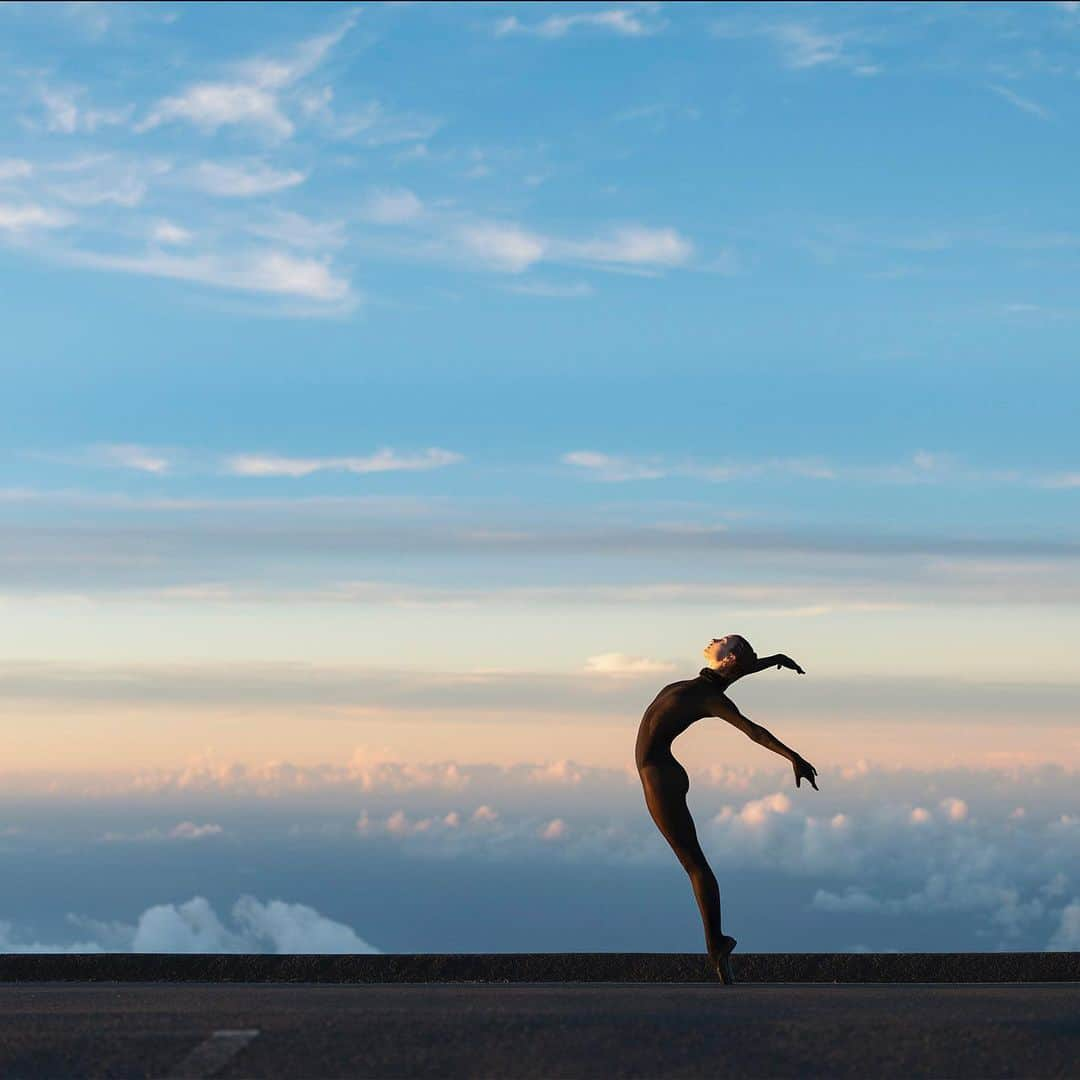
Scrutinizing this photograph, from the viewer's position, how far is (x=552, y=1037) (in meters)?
7.85

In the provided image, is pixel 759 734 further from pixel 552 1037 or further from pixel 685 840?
pixel 552 1037

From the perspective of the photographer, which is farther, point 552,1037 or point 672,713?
point 672,713

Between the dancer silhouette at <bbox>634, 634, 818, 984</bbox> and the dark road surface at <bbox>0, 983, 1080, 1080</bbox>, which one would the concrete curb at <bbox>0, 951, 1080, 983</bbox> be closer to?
the dancer silhouette at <bbox>634, 634, 818, 984</bbox>

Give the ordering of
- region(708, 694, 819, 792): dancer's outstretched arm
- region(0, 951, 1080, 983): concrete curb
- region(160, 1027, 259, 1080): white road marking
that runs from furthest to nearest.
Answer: region(0, 951, 1080, 983): concrete curb, region(708, 694, 819, 792): dancer's outstretched arm, region(160, 1027, 259, 1080): white road marking

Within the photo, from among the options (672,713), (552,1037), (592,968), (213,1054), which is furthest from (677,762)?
(213,1054)

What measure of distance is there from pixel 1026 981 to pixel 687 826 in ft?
11.9

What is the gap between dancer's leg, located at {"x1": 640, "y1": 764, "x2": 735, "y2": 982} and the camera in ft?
36.9

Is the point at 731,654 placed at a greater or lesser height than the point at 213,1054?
greater

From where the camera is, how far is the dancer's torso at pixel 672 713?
1133cm

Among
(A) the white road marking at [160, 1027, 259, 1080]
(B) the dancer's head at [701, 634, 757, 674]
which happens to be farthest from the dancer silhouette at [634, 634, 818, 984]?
(A) the white road marking at [160, 1027, 259, 1080]

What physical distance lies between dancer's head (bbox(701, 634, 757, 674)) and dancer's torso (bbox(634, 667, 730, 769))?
0.26 feet

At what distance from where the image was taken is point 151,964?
1359cm

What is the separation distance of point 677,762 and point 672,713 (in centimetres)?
32

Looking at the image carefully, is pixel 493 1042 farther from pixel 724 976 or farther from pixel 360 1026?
pixel 724 976
